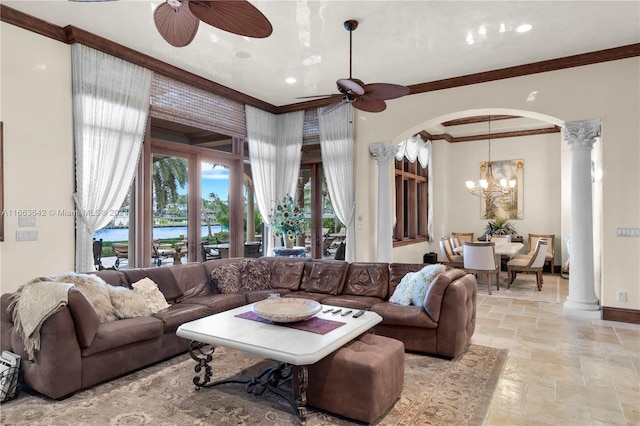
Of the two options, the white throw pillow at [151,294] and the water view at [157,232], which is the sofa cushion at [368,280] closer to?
the white throw pillow at [151,294]

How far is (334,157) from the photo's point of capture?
662cm

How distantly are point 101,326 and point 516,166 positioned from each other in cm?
939

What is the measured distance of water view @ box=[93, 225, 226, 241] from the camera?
183 inches

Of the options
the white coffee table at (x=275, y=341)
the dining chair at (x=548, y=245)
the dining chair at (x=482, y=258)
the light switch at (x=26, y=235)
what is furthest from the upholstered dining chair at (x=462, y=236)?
the light switch at (x=26, y=235)

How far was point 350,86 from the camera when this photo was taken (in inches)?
141

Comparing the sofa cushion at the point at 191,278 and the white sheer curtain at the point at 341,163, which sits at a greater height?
the white sheer curtain at the point at 341,163

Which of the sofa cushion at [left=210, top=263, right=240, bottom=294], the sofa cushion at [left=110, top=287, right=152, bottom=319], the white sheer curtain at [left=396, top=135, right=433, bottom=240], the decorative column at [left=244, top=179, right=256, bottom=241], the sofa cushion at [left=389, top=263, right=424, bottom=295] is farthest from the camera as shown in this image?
the white sheer curtain at [left=396, top=135, right=433, bottom=240]

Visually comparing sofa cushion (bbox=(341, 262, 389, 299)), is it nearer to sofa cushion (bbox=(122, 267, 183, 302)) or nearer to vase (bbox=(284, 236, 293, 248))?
vase (bbox=(284, 236, 293, 248))

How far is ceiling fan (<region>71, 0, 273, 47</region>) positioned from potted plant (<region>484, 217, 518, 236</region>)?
8438 millimetres

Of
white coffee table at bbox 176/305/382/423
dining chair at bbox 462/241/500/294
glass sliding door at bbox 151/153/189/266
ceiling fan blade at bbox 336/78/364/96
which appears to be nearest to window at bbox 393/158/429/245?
dining chair at bbox 462/241/500/294

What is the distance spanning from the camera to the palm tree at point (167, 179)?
17.3 feet

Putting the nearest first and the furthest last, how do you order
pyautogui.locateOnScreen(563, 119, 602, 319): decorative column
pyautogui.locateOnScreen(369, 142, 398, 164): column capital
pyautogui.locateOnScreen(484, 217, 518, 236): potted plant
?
1. pyautogui.locateOnScreen(563, 119, 602, 319): decorative column
2. pyautogui.locateOnScreen(369, 142, 398, 164): column capital
3. pyautogui.locateOnScreen(484, 217, 518, 236): potted plant

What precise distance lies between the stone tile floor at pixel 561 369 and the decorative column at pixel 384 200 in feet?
5.87

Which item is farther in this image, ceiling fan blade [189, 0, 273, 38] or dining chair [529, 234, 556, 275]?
dining chair [529, 234, 556, 275]
